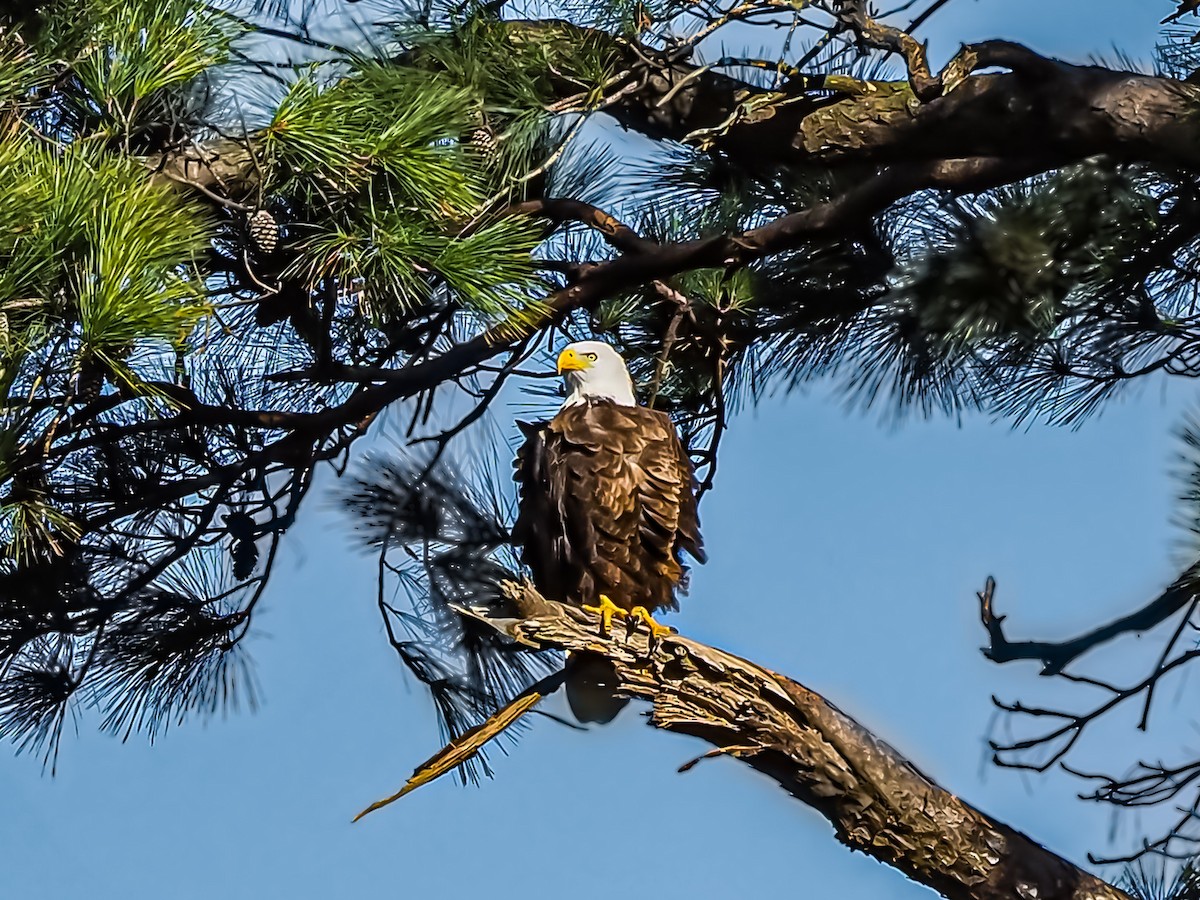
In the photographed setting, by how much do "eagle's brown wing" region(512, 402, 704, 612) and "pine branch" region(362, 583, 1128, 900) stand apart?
0.94ft

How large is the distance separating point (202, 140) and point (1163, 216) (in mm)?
1351

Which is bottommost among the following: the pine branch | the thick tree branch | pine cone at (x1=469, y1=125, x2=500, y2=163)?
the pine branch

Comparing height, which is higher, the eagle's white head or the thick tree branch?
the thick tree branch

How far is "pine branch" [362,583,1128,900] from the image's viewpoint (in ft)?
6.73

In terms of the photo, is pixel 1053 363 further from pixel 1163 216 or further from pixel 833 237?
pixel 833 237

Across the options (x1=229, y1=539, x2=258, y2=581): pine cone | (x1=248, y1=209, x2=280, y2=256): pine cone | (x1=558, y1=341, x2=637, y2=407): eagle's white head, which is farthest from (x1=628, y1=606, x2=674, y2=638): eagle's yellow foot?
(x1=248, y1=209, x2=280, y2=256): pine cone

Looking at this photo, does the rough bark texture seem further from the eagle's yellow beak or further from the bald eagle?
the eagle's yellow beak

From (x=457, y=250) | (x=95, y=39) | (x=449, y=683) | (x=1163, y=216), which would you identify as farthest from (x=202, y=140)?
(x=1163, y=216)

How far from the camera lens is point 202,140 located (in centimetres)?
207

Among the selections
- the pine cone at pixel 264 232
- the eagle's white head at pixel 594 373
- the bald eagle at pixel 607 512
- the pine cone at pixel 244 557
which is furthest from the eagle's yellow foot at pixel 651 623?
the pine cone at pixel 264 232

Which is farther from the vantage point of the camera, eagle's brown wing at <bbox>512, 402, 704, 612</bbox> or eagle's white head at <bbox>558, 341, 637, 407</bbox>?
eagle's white head at <bbox>558, 341, 637, 407</bbox>

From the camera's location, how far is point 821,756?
2.07 m

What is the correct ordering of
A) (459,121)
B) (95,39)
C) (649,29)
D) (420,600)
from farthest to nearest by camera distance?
(420,600)
(649,29)
(459,121)
(95,39)

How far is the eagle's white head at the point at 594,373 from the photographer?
252 cm
